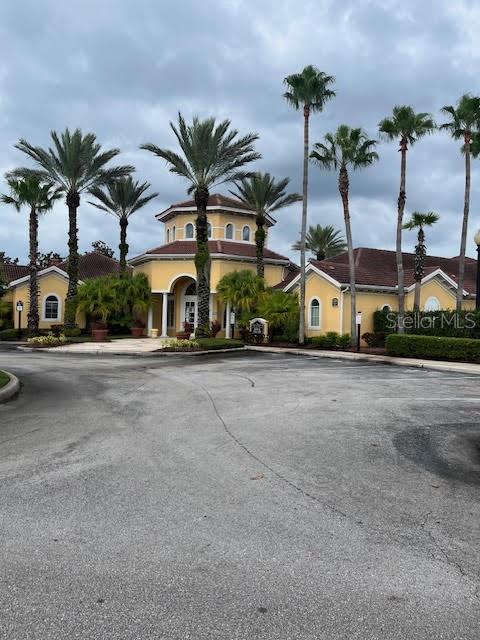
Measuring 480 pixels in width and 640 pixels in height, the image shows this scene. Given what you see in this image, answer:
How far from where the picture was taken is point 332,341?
27.9 m

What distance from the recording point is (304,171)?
29.8 metres

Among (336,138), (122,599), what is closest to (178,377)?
(122,599)

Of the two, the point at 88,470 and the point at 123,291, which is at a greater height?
the point at 123,291

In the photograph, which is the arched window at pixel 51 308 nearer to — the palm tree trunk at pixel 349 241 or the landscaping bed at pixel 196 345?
the landscaping bed at pixel 196 345

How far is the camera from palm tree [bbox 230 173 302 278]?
33812 millimetres

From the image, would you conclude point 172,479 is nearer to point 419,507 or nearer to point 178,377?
point 419,507

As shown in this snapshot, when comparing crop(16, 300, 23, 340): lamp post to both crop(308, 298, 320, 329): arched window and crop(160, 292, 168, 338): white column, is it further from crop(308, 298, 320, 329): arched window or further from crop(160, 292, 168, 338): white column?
crop(308, 298, 320, 329): arched window

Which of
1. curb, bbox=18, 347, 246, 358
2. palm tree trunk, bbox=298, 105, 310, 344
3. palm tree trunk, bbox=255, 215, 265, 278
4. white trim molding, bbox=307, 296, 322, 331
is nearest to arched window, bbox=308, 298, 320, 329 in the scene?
white trim molding, bbox=307, 296, 322, 331

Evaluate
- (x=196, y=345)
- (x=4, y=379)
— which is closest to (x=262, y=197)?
(x=196, y=345)

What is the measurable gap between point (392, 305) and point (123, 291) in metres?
18.0

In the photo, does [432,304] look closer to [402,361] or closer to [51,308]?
[402,361]

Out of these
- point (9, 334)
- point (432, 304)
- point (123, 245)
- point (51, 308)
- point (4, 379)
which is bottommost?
point (4, 379)

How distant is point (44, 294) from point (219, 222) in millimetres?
13760

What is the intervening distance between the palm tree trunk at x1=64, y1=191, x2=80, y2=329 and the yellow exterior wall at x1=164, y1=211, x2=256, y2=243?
8.67 m
